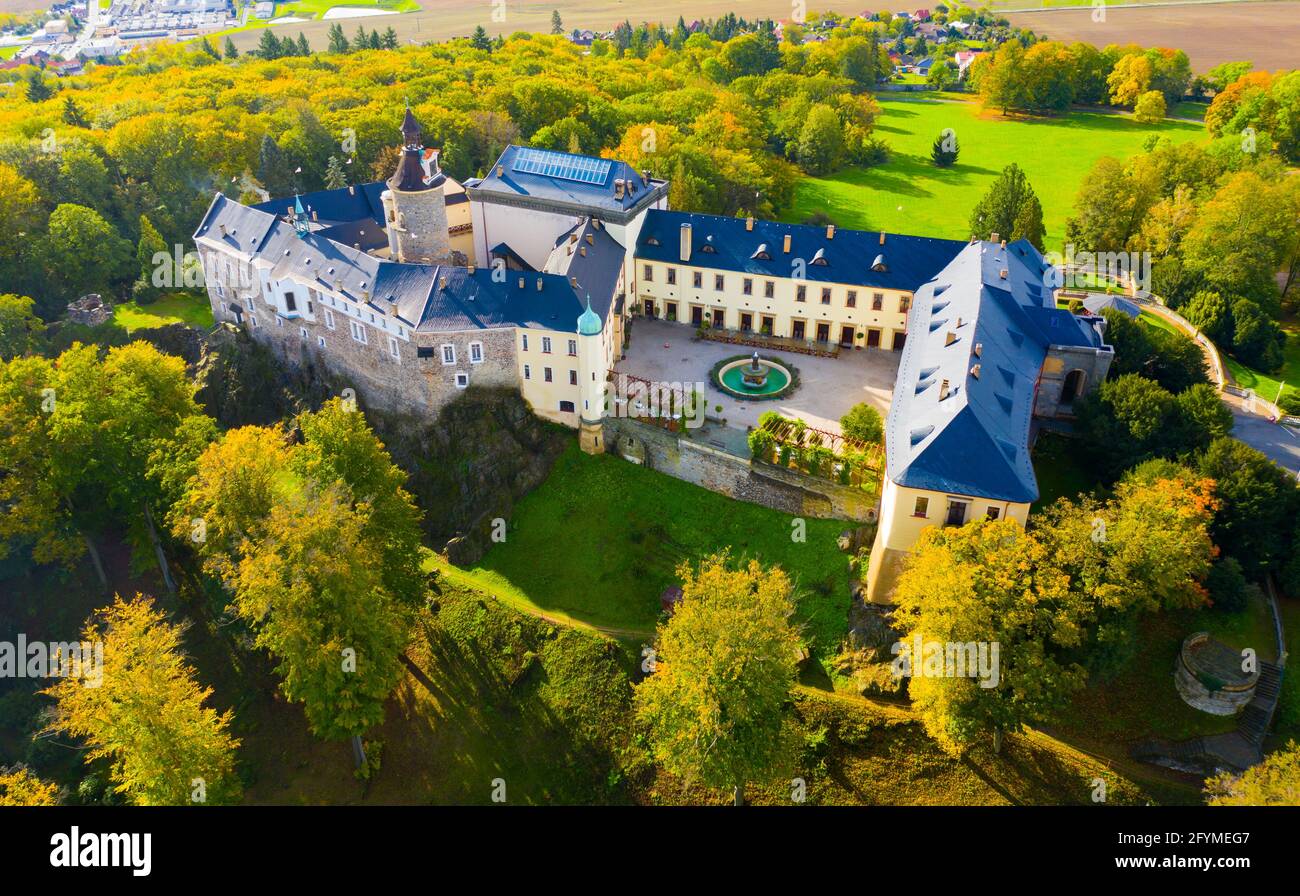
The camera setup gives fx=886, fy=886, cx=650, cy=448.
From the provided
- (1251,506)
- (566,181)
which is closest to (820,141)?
(566,181)

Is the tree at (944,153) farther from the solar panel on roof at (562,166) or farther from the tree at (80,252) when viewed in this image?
the tree at (80,252)

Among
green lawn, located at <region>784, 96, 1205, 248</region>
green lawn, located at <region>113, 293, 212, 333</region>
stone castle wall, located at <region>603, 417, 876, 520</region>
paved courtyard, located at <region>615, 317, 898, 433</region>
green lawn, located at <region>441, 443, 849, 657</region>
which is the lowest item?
green lawn, located at <region>441, 443, 849, 657</region>

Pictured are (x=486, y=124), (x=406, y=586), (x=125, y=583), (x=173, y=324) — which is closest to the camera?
(x=406, y=586)

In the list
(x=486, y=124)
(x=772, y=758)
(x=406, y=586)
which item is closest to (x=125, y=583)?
(x=406, y=586)

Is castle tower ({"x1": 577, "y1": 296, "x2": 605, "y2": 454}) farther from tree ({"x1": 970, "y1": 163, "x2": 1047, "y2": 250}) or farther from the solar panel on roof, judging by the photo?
tree ({"x1": 970, "y1": 163, "x2": 1047, "y2": 250})

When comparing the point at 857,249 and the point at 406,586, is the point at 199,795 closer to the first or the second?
the point at 406,586

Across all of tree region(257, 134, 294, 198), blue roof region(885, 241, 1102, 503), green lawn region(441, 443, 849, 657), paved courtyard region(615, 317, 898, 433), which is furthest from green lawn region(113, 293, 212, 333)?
blue roof region(885, 241, 1102, 503)
